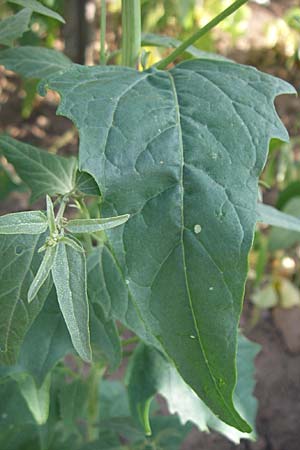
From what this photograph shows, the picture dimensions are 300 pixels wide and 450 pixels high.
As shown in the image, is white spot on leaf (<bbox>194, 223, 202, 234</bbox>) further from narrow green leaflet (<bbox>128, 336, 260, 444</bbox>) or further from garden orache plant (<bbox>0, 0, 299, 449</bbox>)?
narrow green leaflet (<bbox>128, 336, 260, 444</bbox>)

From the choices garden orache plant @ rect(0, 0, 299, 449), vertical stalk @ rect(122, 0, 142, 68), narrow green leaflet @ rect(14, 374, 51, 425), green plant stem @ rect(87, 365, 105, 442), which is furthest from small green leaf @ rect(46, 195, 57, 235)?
green plant stem @ rect(87, 365, 105, 442)

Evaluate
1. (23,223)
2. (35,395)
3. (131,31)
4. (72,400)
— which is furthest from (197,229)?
(72,400)

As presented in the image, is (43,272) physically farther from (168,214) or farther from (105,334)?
(105,334)

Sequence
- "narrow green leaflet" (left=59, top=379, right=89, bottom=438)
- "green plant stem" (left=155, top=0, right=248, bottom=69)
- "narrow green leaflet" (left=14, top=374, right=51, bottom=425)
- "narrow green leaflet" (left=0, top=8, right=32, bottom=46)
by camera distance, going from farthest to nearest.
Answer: "narrow green leaflet" (left=59, top=379, right=89, bottom=438), "narrow green leaflet" (left=14, top=374, right=51, bottom=425), "narrow green leaflet" (left=0, top=8, right=32, bottom=46), "green plant stem" (left=155, top=0, right=248, bottom=69)

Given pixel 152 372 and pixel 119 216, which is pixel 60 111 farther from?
pixel 152 372

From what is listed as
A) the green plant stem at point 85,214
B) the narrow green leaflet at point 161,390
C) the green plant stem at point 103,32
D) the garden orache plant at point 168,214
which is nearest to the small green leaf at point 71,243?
the garden orache plant at point 168,214

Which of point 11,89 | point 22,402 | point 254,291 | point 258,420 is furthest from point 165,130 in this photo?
point 11,89
